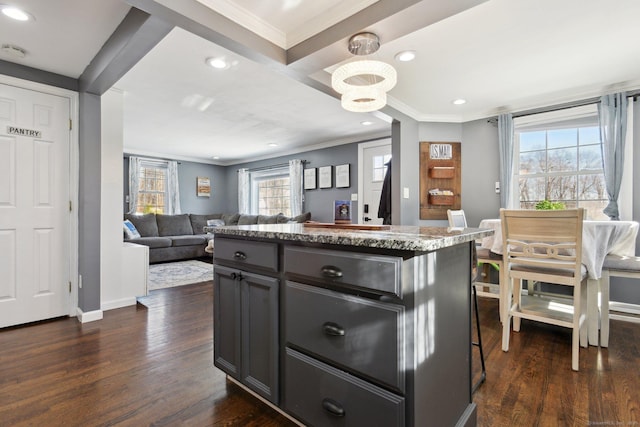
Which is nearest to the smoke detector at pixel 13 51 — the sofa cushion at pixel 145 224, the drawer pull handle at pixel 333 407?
the drawer pull handle at pixel 333 407

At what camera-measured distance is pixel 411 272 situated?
99cm

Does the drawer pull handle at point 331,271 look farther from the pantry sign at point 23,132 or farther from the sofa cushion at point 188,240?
the sofa cushion at point 188,240

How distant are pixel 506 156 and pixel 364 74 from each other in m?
2.59

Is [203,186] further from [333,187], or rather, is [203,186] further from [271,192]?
[333,187]

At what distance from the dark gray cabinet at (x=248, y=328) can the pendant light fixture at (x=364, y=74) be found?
1.36m

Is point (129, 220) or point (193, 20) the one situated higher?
point (193, 20)

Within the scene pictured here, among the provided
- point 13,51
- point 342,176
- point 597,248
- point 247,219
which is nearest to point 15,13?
point 13,51

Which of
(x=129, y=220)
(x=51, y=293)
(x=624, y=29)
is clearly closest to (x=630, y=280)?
(x=624, y=29)

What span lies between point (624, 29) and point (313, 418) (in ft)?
10.5

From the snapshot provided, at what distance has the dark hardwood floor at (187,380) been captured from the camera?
58.0 inches

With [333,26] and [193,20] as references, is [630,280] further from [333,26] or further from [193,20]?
[193,20]

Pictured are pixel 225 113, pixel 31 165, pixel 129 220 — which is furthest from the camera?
pixel 129 220

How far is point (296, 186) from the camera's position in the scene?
20.3 ft

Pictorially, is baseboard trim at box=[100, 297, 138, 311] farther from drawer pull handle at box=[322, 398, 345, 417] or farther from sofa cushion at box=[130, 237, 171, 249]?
drawer pull handle at box=[322, 398, 345, 417]
